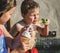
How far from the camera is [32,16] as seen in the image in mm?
Result: 2248

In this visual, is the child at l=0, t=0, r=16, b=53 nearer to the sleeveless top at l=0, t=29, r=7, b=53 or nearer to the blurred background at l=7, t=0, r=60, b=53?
the sleeveless top at l=0, t=29, r=7, b=53

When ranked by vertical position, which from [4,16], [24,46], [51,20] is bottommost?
[24,46]

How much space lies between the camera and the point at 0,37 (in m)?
2.19

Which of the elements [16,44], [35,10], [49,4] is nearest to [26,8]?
[35,10]

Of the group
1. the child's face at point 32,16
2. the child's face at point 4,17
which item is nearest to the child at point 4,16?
the child's face at point 4,17

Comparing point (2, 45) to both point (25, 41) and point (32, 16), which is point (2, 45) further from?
point (32, 16)

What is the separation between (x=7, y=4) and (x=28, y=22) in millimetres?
212

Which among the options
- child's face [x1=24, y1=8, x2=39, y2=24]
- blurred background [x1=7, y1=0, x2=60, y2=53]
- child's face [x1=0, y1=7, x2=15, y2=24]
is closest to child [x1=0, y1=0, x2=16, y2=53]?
child's face [x1=0, y1=7, x2=15, y2=24]

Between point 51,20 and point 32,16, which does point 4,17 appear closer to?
point 32,16

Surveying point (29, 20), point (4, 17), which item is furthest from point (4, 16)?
point (29, 20)

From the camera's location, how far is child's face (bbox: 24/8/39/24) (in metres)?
2.24

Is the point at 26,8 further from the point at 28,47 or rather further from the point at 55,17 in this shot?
the point at 55,17

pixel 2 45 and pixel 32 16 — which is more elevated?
pixel 32 16

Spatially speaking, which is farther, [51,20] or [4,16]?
[51,20]
